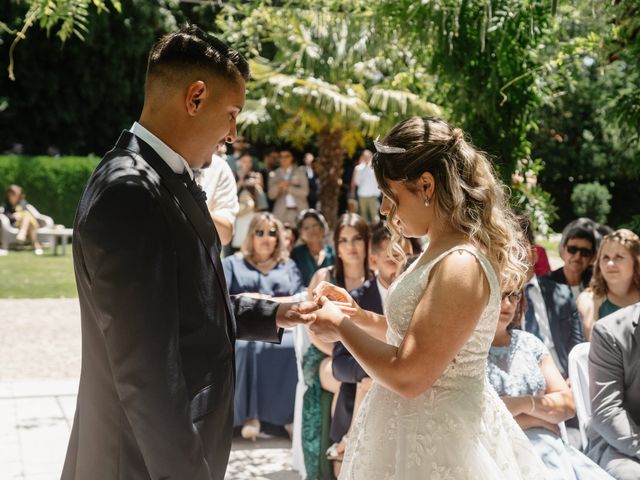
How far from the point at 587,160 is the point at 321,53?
62.6 ft

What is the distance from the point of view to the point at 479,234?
2643 mm

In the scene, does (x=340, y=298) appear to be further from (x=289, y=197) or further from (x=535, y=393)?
(x=289, y=197)

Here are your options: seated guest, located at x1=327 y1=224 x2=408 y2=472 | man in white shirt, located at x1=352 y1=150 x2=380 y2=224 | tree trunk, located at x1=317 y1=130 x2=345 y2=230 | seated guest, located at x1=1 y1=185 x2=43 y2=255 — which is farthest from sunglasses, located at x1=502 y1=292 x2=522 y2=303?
seated guest, located at x1=1 y1=185 x2=43 y2=255

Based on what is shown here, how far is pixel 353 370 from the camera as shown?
509 cm

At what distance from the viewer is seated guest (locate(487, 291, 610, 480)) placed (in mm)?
4074

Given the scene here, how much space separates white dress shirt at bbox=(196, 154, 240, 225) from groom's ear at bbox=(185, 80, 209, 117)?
251 centimetres

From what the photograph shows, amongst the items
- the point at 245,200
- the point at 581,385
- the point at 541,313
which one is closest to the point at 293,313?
the point at 581,385

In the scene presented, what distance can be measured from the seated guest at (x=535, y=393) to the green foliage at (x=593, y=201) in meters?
24.5

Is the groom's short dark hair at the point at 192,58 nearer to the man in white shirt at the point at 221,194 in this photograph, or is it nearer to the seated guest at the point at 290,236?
the man in white shirt at the point at 221,194

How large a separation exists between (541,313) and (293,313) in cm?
344

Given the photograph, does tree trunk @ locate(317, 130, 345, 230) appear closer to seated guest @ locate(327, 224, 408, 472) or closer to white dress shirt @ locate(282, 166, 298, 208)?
white dress shirt @ locate(282, 166, 298, 208)

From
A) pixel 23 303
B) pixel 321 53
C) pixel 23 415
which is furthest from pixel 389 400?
pixel 23 303

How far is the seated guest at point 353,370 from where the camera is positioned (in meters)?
5.11

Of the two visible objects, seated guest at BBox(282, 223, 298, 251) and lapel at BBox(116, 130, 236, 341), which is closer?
lapel at BBox(116, 130, 236, 341)
